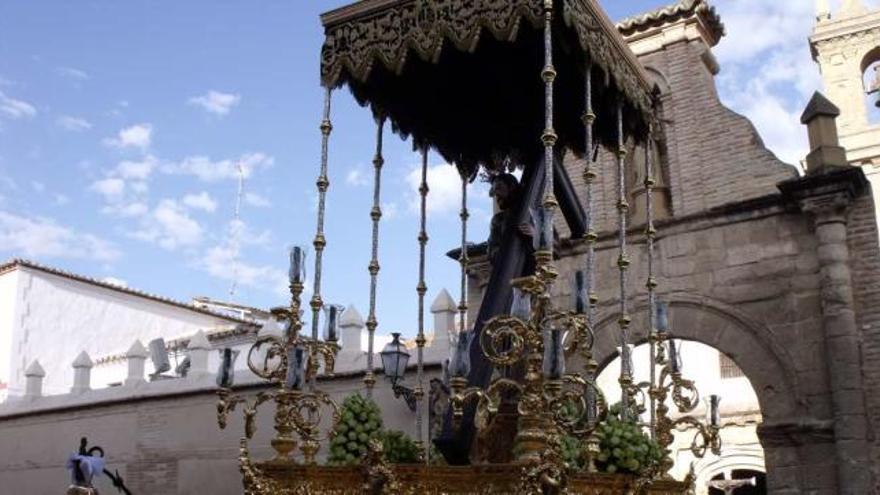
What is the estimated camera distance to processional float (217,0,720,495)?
191 inches

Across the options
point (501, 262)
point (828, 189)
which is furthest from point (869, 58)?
point (501, 262)

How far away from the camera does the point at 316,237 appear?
628 cm

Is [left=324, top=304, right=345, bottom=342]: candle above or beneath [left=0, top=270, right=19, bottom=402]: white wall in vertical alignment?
beneath

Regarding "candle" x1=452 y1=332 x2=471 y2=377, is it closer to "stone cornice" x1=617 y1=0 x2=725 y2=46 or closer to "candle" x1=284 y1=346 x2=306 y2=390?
"candle" x1=284 y1=346 x2=306 y2=390

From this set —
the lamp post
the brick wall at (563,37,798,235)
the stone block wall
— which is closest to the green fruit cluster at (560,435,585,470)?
the lamp post

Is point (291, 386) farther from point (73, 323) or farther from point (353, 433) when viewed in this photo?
point (73, 323)

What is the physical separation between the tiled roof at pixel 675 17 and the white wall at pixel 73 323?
12301 millimetres

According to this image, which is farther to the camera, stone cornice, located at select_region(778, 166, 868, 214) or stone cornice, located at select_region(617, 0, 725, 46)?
stone cornice, located at select_region(617, 0, 725, 46)

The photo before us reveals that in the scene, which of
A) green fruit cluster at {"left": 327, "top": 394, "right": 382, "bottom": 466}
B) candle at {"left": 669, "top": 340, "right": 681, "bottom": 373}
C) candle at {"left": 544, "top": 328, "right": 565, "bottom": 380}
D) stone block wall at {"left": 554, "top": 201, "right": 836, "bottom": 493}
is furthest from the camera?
stone block wall at {"left": 554, "top": 201, "right": 836, "bottom": 493}

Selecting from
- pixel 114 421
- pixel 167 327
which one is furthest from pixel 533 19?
pixel 167 327

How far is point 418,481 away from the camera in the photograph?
505 cm

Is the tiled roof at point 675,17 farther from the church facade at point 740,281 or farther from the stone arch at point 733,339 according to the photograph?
the stone arch at point 733,339

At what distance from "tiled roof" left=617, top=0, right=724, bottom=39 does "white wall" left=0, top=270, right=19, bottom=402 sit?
14611 mm

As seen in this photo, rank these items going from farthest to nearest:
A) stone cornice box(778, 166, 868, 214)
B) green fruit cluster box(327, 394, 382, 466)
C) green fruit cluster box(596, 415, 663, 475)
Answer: stone cornice box(778, 166, 868, 214), green fruit cluster box(327, 394, 382, 466), green fruit cluster box(596, 415, 663, 475)
